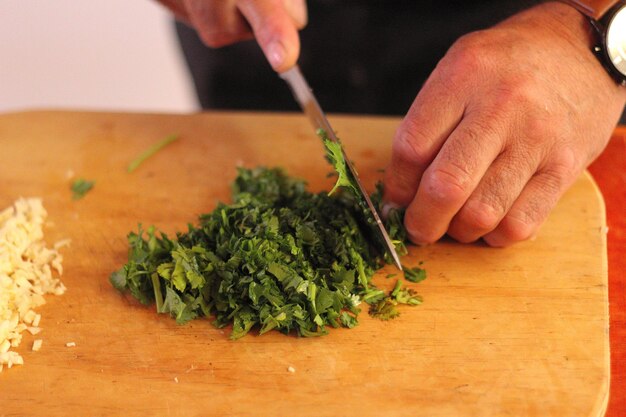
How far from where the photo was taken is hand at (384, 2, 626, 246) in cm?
232

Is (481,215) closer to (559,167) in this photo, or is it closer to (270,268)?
(559,167)

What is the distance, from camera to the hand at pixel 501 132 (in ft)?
7.61

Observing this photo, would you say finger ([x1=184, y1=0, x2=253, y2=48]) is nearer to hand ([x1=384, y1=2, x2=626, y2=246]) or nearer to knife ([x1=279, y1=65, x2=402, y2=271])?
knife ([x1=279, y1=65, x2=402, y2=271])

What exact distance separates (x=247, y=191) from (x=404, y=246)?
70 centimetres

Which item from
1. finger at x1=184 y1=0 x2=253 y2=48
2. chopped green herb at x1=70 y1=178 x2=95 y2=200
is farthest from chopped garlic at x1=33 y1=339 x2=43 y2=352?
finger at x1=184 y1=0 x2=253 y2=48

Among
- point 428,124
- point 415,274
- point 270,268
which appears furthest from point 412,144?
point 270,268

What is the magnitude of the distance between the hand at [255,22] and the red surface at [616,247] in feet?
4.62

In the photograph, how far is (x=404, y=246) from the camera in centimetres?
250

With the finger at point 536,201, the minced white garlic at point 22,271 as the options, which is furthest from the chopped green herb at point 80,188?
the finger at point 536,201

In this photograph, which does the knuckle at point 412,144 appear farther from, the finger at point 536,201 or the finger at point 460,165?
the finger at point 536,201

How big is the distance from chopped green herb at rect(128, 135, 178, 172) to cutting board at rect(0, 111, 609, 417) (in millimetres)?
182

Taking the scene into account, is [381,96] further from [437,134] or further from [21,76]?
[21,76]

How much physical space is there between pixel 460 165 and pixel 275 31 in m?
0.94

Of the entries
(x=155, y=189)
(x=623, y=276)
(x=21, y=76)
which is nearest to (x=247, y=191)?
(x=155, y=189)
